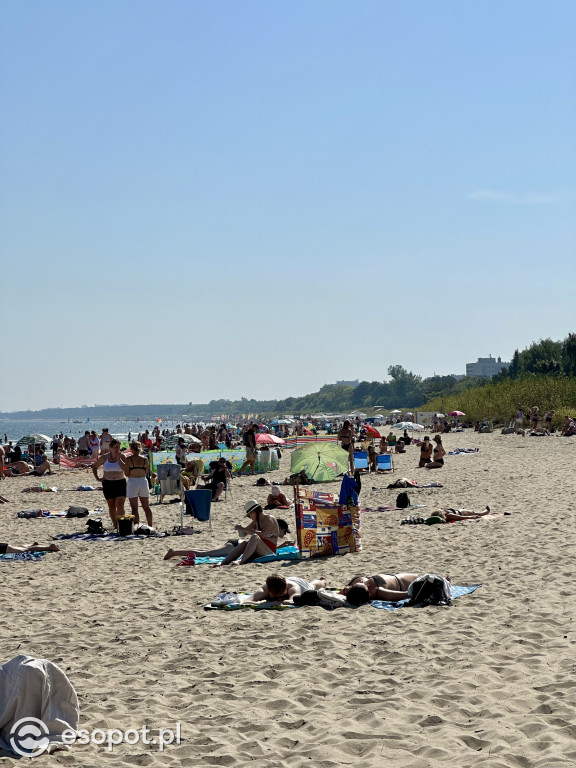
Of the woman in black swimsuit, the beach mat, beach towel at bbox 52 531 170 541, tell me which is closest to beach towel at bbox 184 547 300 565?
the beach mat

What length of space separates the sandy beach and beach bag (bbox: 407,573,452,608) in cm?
16

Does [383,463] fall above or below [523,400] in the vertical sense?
below

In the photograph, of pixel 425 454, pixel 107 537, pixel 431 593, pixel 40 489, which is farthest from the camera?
pixel 425 454

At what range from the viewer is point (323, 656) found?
17.7ft

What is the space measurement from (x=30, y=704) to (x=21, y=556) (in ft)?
20.1

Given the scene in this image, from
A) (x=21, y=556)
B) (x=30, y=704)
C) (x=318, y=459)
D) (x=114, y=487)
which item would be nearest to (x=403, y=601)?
(x=30, y=704)

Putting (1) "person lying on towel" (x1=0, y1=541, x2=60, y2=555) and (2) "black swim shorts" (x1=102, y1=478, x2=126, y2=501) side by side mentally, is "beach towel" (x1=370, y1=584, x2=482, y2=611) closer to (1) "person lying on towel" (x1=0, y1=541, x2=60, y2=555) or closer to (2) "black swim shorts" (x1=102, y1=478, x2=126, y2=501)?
(1) "person lying on towel" (x1=0, y1=541, x2=60, y2=555)

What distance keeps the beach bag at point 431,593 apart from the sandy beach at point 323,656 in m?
0.16

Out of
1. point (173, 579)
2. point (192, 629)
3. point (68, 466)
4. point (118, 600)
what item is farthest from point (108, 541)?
point (68, 466)

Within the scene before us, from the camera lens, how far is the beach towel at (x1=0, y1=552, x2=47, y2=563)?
973cm

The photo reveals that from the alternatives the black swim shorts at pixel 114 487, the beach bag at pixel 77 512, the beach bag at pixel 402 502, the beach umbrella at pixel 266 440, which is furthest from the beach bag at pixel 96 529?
the beach umbrella at pixel 266 440

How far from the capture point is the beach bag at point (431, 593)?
6.61 meters

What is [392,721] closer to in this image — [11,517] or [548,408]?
[11,517]

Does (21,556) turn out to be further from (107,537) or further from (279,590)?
(279,590)
